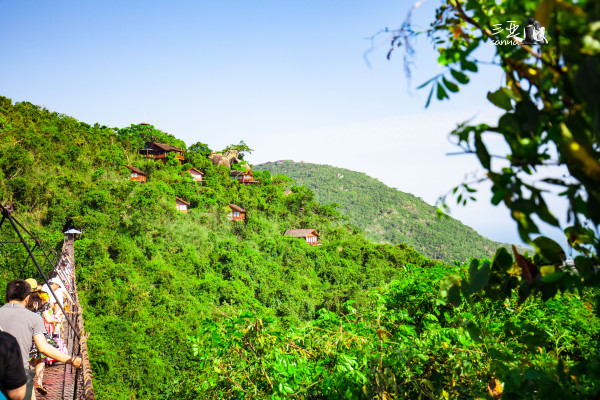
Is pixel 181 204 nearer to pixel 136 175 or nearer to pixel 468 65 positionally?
pixel 136 175

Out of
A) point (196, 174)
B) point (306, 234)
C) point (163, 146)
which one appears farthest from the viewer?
point (163, 146)

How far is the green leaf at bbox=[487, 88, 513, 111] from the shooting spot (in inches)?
25.2

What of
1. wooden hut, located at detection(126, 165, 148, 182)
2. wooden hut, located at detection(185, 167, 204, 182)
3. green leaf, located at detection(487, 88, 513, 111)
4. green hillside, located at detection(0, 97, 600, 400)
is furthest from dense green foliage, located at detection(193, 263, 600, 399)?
wooden hut, located at detection(185, 167, 204, 182)

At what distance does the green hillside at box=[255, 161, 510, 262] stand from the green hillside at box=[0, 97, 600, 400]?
69.5 ft

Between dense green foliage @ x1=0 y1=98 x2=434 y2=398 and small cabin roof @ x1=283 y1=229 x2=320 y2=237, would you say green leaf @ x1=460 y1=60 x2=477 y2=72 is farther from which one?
small cabin roof @ x1=283 y1=229 x2=320 y2=237

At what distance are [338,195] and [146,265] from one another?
4826 centimetres

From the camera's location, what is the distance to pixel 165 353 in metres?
9.93

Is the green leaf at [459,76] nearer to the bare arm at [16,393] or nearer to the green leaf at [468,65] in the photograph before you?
the green leaf at [468,65]

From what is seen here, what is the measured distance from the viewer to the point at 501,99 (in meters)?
0.64

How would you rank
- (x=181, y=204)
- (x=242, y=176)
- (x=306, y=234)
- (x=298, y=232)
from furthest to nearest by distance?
(x=242, y=176), (x=298, y=232), (x=306, y=234), (x=181, y=204)

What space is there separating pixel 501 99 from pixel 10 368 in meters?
2.25

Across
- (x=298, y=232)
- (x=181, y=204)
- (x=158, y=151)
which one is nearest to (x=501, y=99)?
(x=181, y=204)

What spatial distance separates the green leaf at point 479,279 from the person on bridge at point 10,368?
2014 millimetres

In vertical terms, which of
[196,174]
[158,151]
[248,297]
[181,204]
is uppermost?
[158,151]
